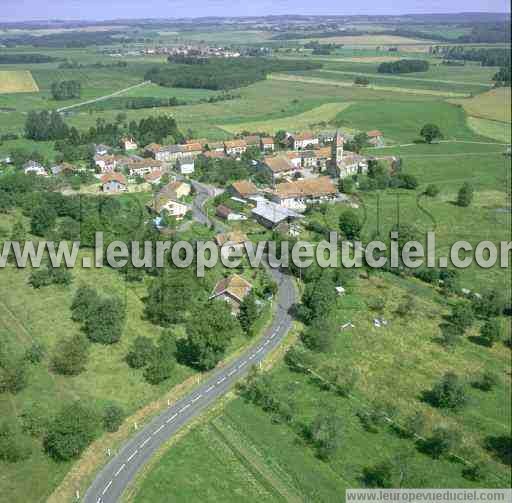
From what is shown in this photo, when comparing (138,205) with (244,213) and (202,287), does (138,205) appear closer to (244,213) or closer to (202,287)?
(244,213)

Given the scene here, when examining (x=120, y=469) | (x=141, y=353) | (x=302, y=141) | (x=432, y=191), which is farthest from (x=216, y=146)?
(x=120, y=469)

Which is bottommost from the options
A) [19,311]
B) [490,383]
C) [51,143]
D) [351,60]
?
[490,383]

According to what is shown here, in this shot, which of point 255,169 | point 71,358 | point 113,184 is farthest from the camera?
point 255,169

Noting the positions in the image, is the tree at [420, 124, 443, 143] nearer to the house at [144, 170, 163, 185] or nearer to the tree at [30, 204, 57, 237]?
the house at [144, 170, 163, 185]

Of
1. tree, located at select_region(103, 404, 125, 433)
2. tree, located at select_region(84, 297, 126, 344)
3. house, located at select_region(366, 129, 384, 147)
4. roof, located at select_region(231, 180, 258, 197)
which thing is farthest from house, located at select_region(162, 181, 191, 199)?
house, located at select_region(366, 129, 384, 147)

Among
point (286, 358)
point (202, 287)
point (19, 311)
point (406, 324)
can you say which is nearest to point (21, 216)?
point (19, 311)

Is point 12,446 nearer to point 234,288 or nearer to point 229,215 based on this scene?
point 234,288
